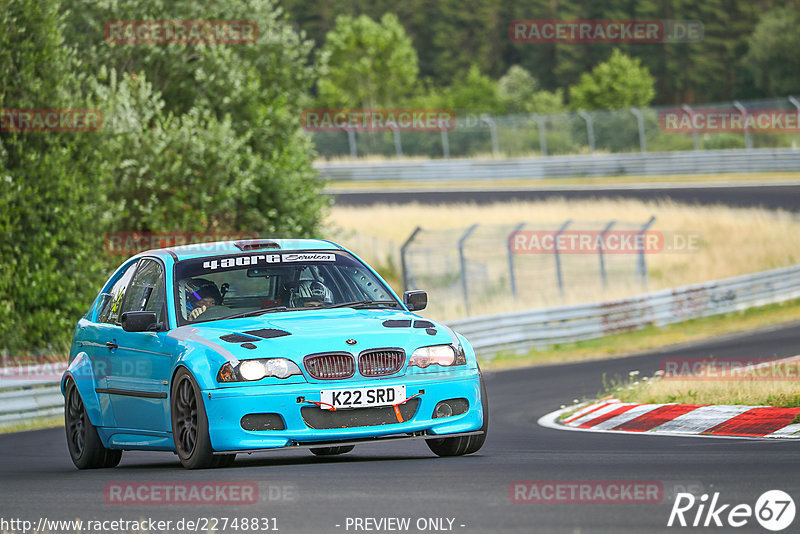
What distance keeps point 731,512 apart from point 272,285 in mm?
4360

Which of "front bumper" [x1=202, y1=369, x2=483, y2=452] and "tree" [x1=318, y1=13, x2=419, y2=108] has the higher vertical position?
"tree" [x1=318, y1=13, x2=419, y2=108]

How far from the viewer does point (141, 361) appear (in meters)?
9.04

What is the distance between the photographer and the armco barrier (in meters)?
23.1

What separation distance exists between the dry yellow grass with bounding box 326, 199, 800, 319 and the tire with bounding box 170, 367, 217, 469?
60.1ft

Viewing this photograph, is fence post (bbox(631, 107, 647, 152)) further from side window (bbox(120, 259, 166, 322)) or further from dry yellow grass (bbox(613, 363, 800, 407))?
side window (bbox(120, 259, 166, 322))

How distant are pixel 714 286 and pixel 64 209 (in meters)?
13.3

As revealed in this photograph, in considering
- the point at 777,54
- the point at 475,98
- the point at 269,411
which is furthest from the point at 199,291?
the point at 475,98

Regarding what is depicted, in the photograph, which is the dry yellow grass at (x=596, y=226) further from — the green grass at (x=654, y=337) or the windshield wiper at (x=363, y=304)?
the windshield wiper at (x=363, y=304)

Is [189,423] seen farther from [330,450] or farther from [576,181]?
[576,181]

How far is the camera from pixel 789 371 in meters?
15.5

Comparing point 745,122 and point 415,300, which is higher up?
point 415,300

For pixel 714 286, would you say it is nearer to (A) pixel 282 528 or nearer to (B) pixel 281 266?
(B) pixel 281 266

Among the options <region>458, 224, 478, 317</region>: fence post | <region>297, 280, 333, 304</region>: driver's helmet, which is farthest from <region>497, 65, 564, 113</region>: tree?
<region>297, 280, 333, 304</region>: driver's helmet

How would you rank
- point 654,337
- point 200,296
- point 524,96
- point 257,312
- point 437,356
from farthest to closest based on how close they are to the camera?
point 524,96
point 654,337
point 200,296
point 257,312
point 437,356
